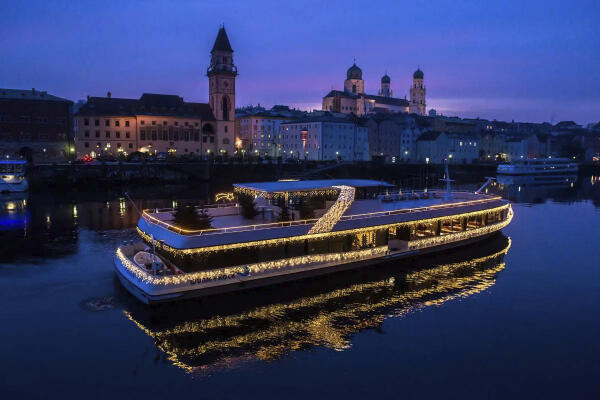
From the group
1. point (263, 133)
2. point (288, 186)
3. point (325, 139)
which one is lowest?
point (288, 186)

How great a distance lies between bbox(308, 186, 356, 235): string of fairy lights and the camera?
2059cm

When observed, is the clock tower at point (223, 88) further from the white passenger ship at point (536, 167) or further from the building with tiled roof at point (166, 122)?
the white passenger ship at point (536, 167)

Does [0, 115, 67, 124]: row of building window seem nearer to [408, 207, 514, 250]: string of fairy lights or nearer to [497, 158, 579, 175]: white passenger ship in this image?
[408, 207, 514, 250]: string of fairy lights

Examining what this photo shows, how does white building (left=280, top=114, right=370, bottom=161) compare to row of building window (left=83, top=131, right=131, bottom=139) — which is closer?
row of building window (left=83, top=131, right=131, bottom=139)

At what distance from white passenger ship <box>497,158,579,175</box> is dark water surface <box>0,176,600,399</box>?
8275cm

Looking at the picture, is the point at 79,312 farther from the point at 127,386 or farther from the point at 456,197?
the point at 456,197

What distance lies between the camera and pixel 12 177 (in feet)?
182

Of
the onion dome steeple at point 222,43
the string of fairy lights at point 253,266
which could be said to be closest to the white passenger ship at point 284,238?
the string of fairy lights at point 253,266

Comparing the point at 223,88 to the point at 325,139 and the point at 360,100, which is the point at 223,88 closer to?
the point at 325,139

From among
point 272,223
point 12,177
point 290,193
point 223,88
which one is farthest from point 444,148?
point 272,223

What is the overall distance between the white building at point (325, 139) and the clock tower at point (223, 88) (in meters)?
18.5

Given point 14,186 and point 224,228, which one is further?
point 14,186

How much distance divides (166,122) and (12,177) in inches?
1385

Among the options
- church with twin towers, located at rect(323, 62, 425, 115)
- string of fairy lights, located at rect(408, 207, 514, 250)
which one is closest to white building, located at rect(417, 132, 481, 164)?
church with twin towers, located at rect(323, 62, 425, 115)
